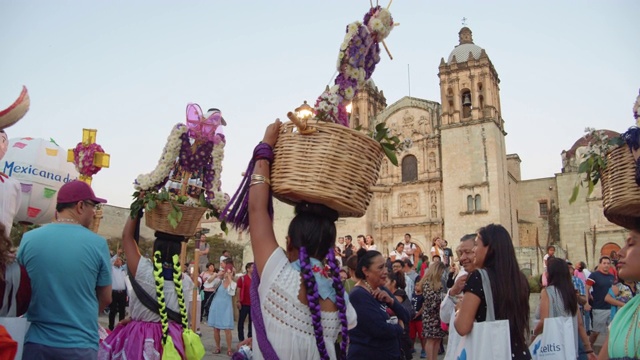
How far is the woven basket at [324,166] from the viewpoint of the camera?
2.24 metres

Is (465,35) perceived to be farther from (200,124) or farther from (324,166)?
(324,166)

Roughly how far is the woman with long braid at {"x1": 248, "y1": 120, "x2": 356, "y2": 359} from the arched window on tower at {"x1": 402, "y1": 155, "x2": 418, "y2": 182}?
36.3 meters

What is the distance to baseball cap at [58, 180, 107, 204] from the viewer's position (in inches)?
135

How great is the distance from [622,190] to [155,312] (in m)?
3.37

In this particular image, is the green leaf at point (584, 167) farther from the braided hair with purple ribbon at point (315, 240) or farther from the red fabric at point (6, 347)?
the red fabric at point (6, 347)

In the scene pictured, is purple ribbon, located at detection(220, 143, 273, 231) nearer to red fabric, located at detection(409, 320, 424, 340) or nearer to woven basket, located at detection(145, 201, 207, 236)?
woven basket, located at detection(145, 201, 207, 236)

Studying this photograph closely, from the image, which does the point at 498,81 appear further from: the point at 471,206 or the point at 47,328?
the point at 47,328

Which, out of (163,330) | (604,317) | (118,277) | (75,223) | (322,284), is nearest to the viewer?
(322,284)

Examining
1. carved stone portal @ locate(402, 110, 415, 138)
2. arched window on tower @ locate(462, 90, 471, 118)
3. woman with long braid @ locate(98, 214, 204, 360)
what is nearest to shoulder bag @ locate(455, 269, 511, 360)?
woman with long braid @ locate(98, 214, 204, 360)

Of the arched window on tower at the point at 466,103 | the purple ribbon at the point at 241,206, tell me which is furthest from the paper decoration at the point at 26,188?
the arched window on tower at the point at 466,103

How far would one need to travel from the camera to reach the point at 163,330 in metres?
3.88

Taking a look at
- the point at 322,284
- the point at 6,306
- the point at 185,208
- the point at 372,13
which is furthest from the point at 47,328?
the point at 372,13

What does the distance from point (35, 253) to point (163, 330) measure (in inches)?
47.0

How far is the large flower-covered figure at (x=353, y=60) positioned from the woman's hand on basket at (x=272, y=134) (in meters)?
0.21
